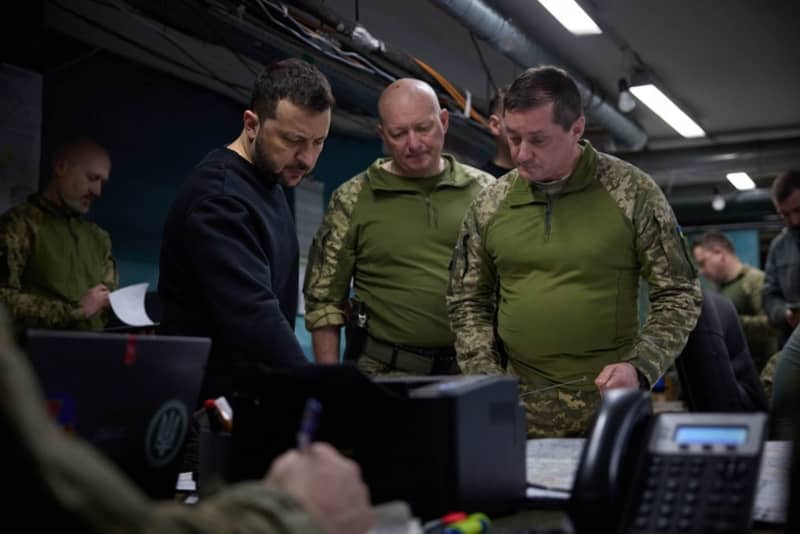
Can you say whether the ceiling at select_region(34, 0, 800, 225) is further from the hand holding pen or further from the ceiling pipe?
the hand holding pen

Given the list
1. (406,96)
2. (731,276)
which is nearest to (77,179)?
(406,96)

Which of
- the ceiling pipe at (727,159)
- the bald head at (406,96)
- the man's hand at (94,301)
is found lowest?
the man's hand at (94,301)

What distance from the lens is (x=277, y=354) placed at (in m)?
1.83

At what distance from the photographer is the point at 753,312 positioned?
20.6 feet

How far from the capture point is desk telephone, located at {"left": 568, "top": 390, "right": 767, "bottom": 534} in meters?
0.94

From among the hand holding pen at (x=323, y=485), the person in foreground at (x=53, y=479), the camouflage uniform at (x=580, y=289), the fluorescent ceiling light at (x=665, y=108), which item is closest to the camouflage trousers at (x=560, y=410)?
the camouflage uniform at (x=580, y=289)

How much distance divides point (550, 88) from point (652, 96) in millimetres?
5108

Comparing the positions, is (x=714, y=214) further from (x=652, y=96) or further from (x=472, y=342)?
(x=472, y=342)

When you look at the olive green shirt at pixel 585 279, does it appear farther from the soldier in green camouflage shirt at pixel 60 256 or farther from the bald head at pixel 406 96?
the soldier in green camouflage shirt at pixel 60 256

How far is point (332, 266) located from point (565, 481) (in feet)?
5.00

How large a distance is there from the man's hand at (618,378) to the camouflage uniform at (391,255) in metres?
0.76

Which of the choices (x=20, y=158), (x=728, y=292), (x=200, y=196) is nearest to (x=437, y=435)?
(x=200, y=196)

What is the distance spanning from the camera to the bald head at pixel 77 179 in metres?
4.36

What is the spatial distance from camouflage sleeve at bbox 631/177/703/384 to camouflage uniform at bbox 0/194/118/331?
2709 mm
